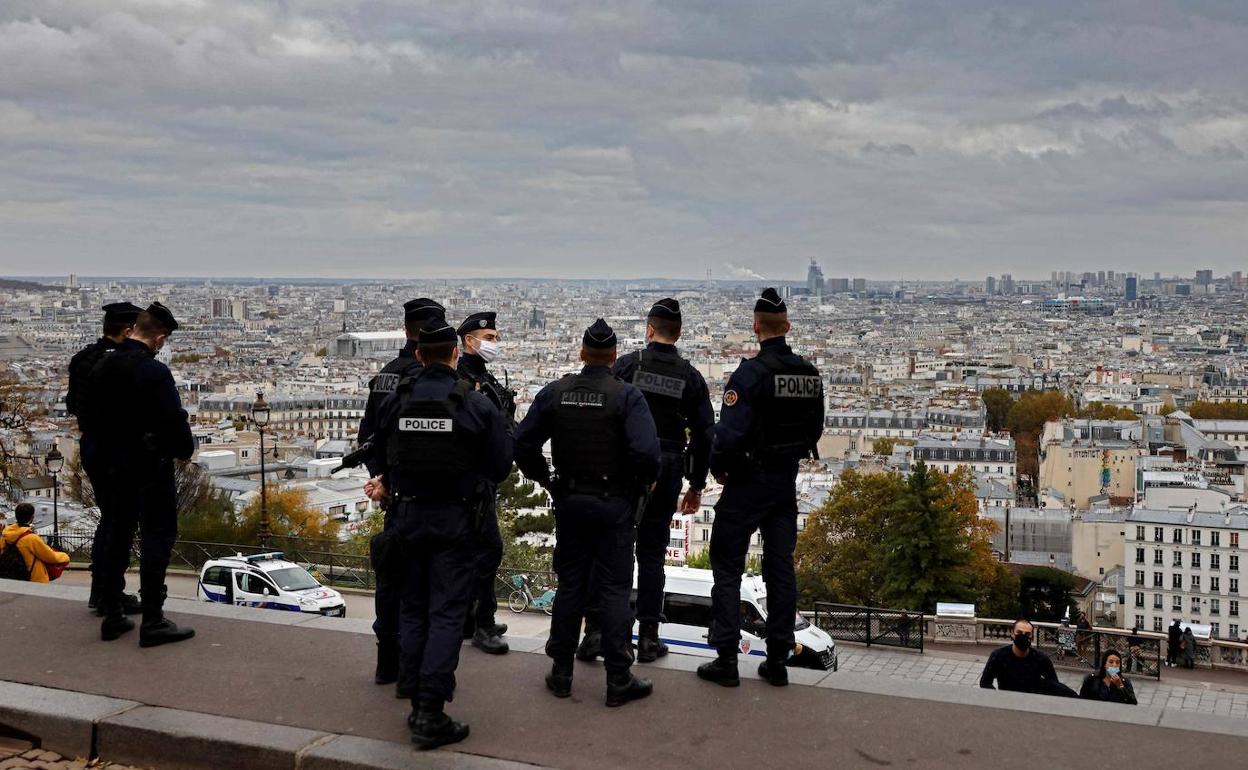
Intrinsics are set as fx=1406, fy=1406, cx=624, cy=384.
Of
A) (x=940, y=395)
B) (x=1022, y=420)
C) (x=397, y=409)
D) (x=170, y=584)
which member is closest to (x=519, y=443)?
(x=397, y=409)

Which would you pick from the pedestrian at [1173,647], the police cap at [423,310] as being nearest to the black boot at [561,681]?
the police cap at [423,310]

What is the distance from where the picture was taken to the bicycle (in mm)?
19156

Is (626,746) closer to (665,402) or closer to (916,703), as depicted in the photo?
(916,703)

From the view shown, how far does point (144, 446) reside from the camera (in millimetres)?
7609

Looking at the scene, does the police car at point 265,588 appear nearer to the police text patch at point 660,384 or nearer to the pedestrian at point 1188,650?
the police text patch at point 660,384

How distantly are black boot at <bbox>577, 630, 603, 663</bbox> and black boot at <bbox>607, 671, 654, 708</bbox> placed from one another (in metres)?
0.70

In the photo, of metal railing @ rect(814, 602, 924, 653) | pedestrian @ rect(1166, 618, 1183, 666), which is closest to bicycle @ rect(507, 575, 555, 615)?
metal railing @ rect(814, 602, 924, 653)

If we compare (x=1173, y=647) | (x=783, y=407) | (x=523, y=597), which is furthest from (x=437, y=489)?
(x=1173, y=647)

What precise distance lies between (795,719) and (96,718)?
10.4 feet

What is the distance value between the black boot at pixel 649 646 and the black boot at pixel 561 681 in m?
0.66

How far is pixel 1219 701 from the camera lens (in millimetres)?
20188

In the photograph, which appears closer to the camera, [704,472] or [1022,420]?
[704,472]

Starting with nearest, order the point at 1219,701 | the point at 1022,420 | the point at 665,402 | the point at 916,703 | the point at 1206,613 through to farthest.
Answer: the point at 916,703 < the point at 665,402 < the point at 1219,701 < the point at 1206,613 < the point at 1022,420

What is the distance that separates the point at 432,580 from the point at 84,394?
2579 millimetres
